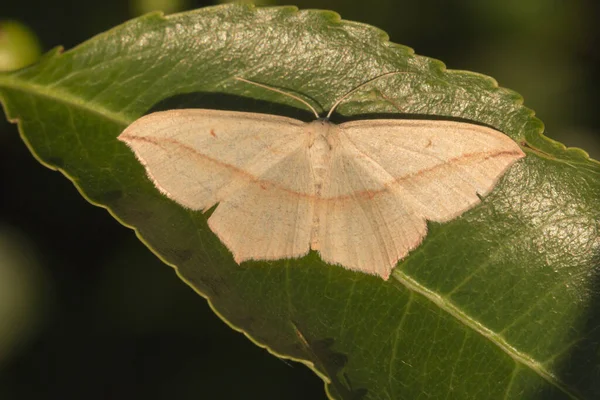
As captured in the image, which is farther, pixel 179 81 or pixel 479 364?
pixel 179 81

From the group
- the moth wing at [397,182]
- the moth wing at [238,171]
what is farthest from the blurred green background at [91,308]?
the moth wing at [397,182]

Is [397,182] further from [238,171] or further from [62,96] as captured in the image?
[62,96]

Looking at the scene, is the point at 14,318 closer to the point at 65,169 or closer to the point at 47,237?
the point at 47,237

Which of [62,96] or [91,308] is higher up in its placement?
[62,96]

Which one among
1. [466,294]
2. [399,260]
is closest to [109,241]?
[399,260]

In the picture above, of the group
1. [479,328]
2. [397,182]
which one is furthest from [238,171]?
[479,328]

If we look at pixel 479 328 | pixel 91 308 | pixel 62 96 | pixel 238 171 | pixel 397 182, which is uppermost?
pixel 62 96

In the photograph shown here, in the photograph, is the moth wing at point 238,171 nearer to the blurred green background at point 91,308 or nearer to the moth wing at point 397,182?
the moth wing at point 397,182

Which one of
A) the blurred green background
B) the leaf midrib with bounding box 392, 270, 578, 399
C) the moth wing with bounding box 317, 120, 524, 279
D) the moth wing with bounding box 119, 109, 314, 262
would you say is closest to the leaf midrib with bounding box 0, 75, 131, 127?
the moth wing with bounding box 119, 109, 314, 262

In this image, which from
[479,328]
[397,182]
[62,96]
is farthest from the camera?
[397,182]

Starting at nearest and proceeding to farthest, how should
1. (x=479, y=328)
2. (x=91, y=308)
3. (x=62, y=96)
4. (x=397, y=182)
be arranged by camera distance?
1. (x=479, y=328)
2. (x=62, y=96)
3. (x=397, y=182)
4. (x=91, y=308)

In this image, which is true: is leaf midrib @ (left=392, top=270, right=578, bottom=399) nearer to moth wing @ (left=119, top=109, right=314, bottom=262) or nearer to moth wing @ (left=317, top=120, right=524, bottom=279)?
moth wing @ (left=317, top=120, right=524, bottom=279)
